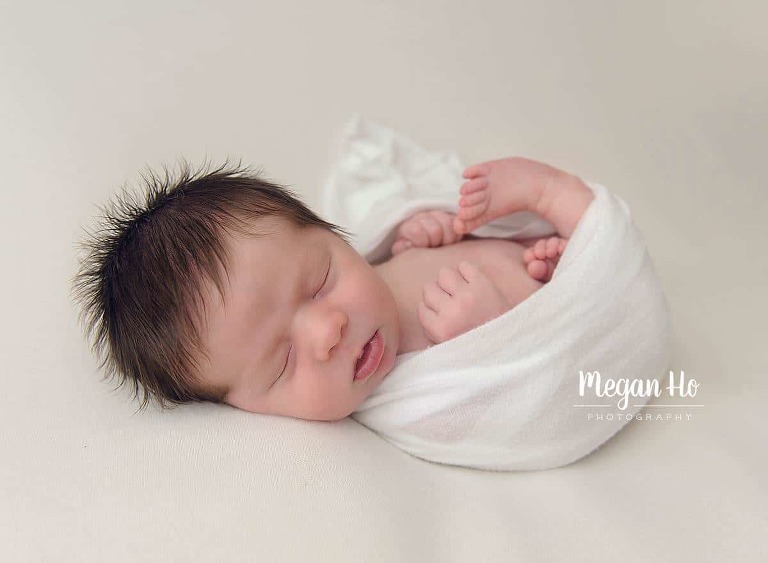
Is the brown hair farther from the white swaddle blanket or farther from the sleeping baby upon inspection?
the white swaddle blanket

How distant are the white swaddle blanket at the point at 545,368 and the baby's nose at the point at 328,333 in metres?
0.17

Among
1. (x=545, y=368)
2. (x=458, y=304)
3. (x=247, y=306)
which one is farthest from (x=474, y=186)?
(x=247, y=306)

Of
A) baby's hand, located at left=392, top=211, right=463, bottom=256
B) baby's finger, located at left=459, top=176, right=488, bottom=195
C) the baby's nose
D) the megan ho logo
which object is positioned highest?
baby's finger, located at left=459, top=176, right=488, bottom=195

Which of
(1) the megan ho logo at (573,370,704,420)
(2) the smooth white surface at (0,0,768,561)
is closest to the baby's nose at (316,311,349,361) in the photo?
(2) the smooth white surface at (0,0,768,561)

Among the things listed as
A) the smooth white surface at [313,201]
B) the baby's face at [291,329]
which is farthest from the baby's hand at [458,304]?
the smooth white surface at [313,201]

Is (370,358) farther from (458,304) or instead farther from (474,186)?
(474,186)

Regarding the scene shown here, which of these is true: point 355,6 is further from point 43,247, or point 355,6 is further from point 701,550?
point 701,550

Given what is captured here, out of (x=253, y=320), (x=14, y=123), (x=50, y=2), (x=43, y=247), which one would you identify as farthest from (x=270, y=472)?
(x=50, y=2)

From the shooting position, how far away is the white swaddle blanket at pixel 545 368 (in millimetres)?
1157

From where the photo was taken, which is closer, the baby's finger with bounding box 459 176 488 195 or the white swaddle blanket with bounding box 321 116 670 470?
the white swaddle blanket with bounding box 321 116 670 470

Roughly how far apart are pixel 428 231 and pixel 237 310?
0.52 meters

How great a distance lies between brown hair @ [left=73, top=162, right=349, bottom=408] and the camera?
1.06 meters

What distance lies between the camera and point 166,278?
1061 millimetres

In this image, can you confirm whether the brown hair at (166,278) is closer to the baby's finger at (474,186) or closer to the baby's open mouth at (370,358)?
the baby's open mouth at (370,358)
